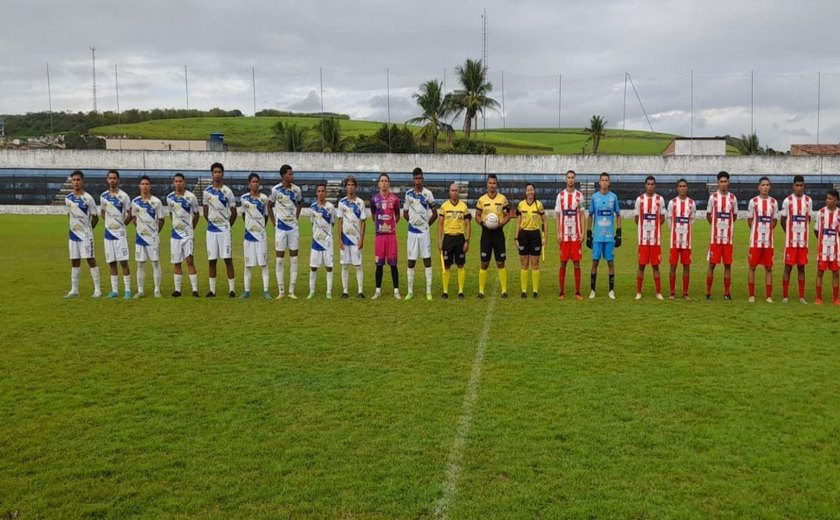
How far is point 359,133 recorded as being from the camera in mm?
67500

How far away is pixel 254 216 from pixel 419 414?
6605 millimetres

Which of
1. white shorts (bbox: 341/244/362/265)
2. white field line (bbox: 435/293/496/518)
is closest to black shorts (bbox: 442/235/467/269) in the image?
white shorts (bbox: 341/244/362/265)

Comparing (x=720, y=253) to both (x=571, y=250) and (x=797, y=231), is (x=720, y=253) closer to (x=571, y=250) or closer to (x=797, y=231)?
(x=797, y=231)

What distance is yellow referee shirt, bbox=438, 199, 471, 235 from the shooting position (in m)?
11.1

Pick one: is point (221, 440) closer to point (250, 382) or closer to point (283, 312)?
point (250, 382)

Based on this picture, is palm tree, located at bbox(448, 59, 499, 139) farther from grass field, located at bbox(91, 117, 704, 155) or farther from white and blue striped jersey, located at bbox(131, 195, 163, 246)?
white and blue striped jersey, located at bbox(131, 195, 163, 246)

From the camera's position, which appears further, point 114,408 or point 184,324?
point 184,324

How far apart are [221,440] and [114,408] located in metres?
1.28

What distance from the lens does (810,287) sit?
499 inches

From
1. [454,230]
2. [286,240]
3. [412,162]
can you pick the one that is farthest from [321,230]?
[412,162]

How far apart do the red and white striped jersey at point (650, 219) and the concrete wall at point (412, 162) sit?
32.5 metres

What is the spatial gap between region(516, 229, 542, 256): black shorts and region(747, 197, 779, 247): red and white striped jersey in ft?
10.6

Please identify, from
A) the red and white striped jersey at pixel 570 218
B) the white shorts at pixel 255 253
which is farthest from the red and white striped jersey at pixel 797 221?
the white shorts at pixel 255 253

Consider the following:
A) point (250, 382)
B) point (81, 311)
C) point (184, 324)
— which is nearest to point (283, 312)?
point (184, 324)
